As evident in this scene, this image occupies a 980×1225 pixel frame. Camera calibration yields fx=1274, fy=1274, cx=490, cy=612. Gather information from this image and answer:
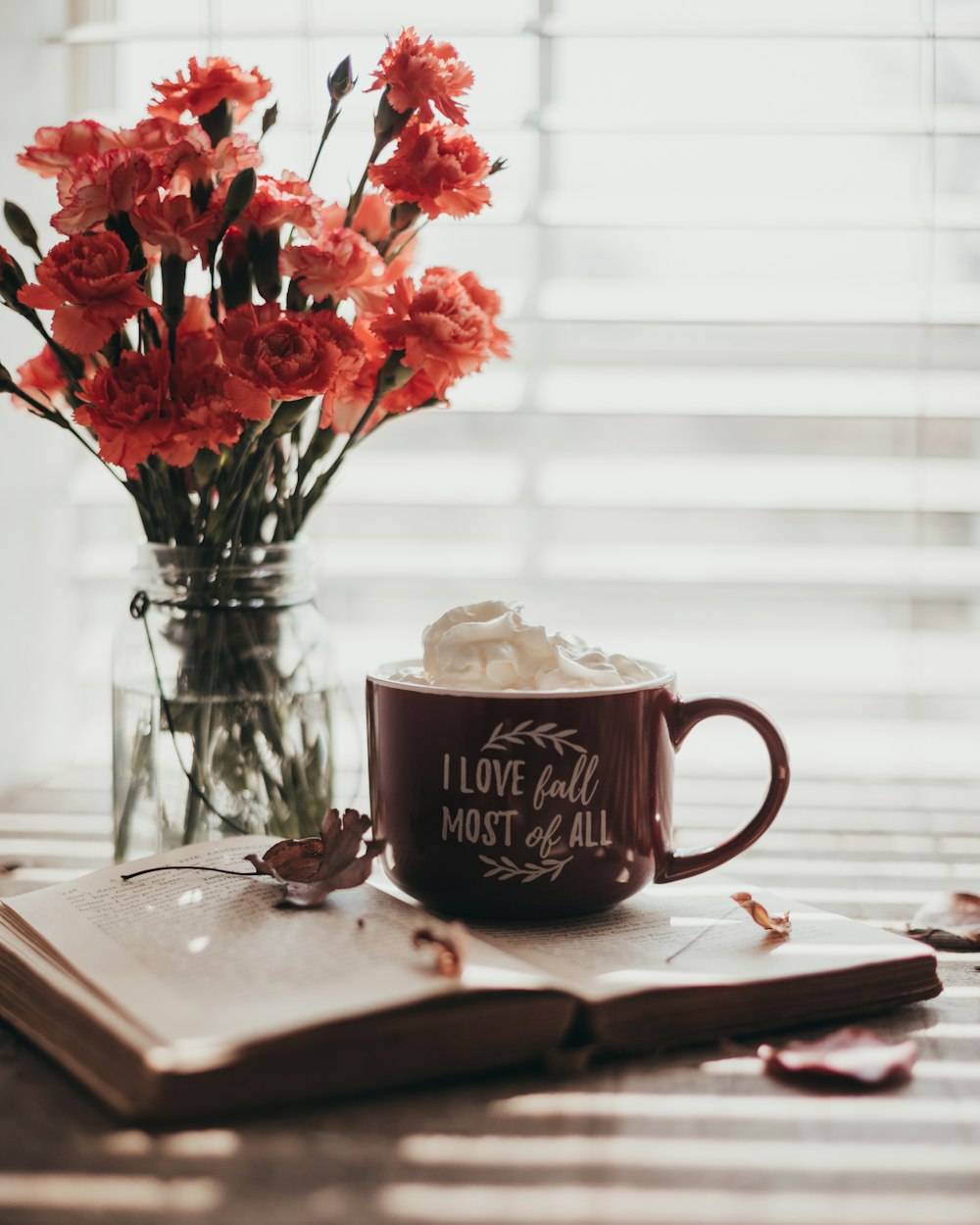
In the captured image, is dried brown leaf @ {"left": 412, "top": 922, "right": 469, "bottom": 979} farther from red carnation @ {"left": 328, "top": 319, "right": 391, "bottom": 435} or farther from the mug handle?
red carnation @ {"left": 328, "top": 319, "right": 391, "bottom": 435}

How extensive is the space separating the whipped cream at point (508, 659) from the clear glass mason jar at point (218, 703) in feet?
0.45

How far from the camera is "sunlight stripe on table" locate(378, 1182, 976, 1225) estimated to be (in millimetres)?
423

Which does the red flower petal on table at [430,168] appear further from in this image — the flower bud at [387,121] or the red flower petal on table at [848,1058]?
the red flower petal on table at [848,1058]

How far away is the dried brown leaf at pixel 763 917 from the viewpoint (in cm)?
62

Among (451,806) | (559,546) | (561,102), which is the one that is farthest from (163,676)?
(561,102)

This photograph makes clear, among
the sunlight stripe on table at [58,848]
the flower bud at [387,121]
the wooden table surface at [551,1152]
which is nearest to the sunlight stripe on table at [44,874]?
the sunlight stripe on table at [58,848]

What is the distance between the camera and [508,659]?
636mm

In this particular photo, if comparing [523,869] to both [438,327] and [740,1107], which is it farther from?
[438,327]

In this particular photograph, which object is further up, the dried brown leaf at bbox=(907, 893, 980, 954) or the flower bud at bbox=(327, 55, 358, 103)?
the flower bud at bbox=(327, 55, 358, 103)

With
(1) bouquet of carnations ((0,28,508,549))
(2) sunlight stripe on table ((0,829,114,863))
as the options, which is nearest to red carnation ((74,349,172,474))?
(1) bouquet of carnations ((0,28,508,549))

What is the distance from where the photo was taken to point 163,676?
0.77 meters

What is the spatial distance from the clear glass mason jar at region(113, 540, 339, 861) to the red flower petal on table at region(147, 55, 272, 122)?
24cm

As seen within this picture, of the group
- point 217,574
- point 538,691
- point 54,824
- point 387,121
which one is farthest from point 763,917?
point 54,824

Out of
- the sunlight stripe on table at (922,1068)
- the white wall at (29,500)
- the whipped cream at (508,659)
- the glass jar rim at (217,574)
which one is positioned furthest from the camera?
the white wall at (29,500)
